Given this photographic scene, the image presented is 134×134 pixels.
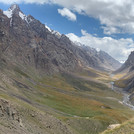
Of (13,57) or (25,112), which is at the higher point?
(13,57)

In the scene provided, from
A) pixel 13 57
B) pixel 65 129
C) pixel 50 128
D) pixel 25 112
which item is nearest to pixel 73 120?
pixel 65 129

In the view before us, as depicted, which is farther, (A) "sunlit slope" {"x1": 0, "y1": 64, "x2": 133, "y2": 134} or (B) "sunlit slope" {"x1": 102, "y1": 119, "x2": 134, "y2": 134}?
(A) "sunlit slope" {"x1": 0, "y1": 64, "x2": 133, "y2": 134}

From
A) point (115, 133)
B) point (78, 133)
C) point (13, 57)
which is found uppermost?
point (13, 57)

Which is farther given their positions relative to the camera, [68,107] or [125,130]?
[68,107]

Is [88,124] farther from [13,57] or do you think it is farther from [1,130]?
[13,57]

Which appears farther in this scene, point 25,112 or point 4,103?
point 25,112

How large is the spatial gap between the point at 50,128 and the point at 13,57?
17551 cm

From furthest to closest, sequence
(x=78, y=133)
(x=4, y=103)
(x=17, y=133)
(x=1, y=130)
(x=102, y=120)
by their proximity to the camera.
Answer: (x=102, y=120) → (x=78, y=133) → (x=4, y=103) → (x=17, y=133) → (x=1, y=130)

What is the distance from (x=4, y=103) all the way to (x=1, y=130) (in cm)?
965

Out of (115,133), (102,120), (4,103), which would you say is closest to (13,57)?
(102,120)

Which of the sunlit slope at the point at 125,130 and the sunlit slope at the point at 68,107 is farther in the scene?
the sunlit slope at the point at 68,107

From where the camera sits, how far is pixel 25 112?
34.8 meters

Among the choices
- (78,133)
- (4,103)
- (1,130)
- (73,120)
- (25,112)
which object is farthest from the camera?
(73,120)

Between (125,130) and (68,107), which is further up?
(125,130)
